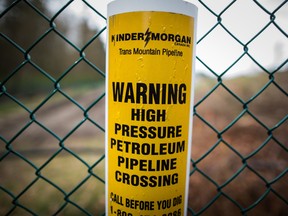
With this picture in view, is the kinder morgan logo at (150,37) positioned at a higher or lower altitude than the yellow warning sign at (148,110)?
higher

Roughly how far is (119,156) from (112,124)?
99mm

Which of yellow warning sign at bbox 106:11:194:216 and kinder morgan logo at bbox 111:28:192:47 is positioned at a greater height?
kinder morgan logo at bbox 111:28:192:47

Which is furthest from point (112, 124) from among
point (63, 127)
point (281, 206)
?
point (63, 127)

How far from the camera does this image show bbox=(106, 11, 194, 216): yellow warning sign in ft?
2.23

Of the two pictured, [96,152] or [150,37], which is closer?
[150,37]

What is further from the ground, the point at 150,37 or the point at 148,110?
the point at 150,37

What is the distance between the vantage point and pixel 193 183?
13.9 ft

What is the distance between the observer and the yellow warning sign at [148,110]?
0.68 metres

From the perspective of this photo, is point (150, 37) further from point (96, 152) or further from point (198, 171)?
point (96, 152)

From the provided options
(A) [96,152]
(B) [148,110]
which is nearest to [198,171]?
(B) [148,110]

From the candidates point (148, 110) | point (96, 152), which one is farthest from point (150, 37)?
point (96, 152)

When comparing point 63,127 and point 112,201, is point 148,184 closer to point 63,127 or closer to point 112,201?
point 112,201

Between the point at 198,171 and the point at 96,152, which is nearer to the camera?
the point at 198,171

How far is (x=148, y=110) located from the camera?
70 centimetres
